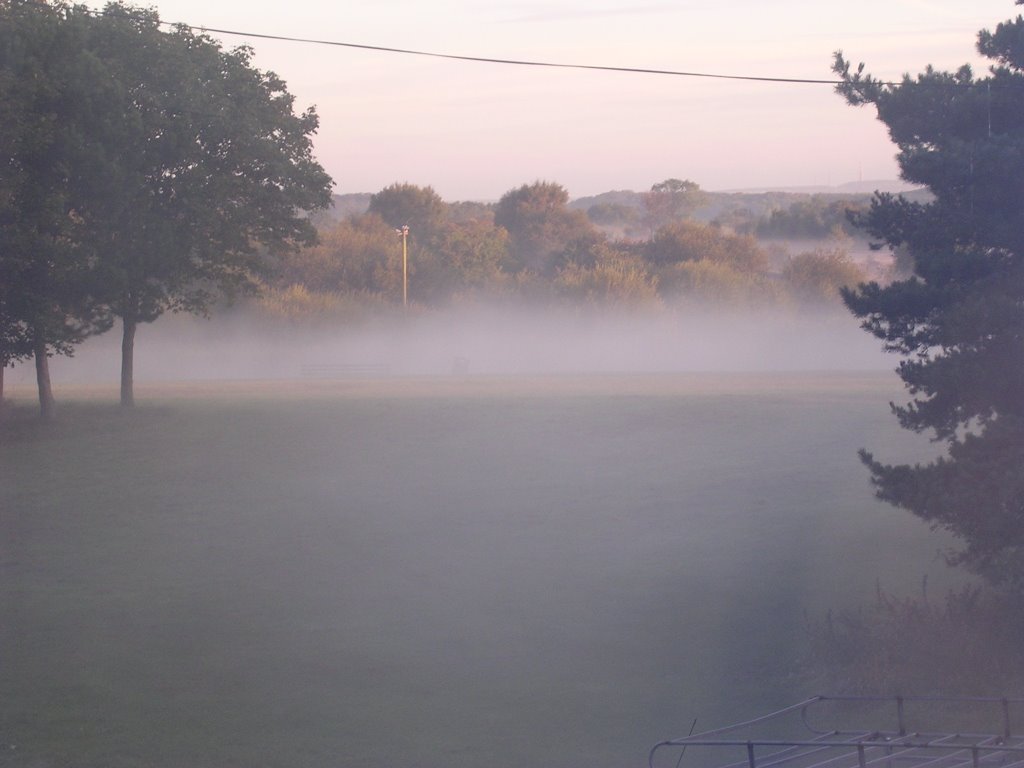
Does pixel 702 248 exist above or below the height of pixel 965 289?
above

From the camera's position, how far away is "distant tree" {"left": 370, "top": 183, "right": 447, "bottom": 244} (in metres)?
104

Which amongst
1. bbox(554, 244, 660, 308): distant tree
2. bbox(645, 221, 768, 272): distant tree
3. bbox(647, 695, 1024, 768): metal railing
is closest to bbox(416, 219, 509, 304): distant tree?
bbox(554, 244, 660, 308): distant tree

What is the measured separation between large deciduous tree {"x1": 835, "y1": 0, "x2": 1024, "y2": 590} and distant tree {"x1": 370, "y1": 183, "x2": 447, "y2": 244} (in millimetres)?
93357

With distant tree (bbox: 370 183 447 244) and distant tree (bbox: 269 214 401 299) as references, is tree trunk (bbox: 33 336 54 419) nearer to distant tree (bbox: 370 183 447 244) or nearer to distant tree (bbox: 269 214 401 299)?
distant tree (bbox: 269 214 401 299)

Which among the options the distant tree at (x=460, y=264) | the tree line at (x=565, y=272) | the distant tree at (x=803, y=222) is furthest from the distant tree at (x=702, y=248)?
the distant tree at (x=803, y=222)

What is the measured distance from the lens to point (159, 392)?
37.0 meters

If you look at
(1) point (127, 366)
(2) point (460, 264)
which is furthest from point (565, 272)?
(1) point (127, 366)

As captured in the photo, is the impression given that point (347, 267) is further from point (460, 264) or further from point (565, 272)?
point (565, 272)

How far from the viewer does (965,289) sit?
34.3ft

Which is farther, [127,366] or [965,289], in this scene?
[127,366]

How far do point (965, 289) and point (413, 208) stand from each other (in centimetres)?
9591

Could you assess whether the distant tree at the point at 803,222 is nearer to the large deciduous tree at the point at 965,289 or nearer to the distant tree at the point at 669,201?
the distant tree at the point at 669,201

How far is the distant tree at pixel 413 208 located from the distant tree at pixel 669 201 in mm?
35183

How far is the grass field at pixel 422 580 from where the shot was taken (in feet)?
28.9
